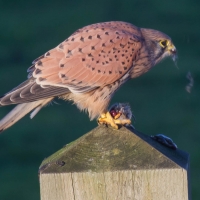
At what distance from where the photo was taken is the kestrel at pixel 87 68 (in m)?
4.54

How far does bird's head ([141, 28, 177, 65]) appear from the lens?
5078 millimetres

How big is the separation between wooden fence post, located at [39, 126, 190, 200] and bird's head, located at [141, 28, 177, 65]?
216 cm

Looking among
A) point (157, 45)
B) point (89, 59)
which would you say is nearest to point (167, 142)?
point (89, 59)

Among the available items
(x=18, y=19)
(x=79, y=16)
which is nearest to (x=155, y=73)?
(x=79, y=16)

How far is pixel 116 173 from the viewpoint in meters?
2.91

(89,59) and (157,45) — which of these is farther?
(157,45)

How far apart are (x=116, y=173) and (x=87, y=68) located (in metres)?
1.88

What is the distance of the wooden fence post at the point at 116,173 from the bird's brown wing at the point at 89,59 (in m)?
1.60

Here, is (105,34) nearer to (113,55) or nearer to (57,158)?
(113,55)

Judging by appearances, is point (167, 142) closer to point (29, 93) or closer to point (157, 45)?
point (29, 93)

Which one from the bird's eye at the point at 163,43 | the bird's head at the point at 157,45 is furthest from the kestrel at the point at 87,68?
the bird's eye at the point at 163,43

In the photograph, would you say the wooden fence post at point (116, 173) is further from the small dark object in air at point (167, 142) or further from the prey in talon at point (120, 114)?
the prey in talon at point (120, 114)

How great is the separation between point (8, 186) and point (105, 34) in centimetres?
360

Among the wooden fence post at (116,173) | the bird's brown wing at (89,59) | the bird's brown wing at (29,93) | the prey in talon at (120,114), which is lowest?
the wooden fence post at (116,173)
